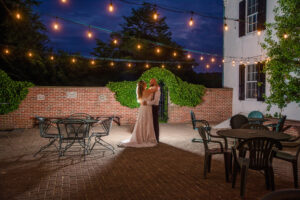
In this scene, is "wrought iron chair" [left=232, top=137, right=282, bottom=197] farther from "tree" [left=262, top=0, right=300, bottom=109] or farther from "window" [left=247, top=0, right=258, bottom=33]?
"window" [left=247, top=0, right=258, bottom=33]

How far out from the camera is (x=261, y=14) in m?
11.0

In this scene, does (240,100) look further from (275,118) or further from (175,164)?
(175,164)

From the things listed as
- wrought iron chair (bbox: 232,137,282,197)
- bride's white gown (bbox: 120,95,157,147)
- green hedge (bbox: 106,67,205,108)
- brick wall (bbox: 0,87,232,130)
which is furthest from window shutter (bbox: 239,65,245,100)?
wrought iron chair (bbox: 232,137,282,197)

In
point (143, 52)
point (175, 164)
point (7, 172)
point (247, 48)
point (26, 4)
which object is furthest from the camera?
point (143, 52)

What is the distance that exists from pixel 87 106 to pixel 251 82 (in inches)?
315

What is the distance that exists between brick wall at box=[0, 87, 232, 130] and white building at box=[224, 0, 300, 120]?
3.22 ft

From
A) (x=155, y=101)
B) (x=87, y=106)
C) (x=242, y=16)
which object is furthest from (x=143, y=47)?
(x=155, y=101)

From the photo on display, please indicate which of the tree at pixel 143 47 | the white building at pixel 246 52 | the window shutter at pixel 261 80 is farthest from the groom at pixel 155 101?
the tree at pixel 143 47

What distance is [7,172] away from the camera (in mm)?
4988

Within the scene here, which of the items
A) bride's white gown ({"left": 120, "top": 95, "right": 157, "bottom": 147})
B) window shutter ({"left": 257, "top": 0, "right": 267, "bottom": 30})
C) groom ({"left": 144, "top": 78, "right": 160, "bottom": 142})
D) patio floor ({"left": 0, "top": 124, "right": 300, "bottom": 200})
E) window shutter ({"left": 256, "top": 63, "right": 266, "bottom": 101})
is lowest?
patio floor ({"left": 0, "top": 124, "right": 300, "bottom": 200})

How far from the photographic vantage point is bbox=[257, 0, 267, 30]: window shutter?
10836 mm

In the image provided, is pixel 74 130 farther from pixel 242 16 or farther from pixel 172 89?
pixel 242 16

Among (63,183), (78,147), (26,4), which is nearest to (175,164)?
(63,183)

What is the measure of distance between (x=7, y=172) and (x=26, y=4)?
1753cm
